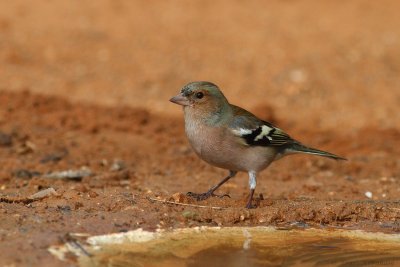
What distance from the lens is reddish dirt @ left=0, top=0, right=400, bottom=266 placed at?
23.5 ft

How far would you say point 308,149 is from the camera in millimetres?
8789

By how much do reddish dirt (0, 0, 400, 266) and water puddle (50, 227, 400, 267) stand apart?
0.20m

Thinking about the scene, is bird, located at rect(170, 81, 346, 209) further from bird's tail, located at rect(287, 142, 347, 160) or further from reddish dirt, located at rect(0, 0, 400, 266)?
reddish dirt, located at rect(0, 0, 400, 266)

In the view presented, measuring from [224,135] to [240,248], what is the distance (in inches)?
64.1

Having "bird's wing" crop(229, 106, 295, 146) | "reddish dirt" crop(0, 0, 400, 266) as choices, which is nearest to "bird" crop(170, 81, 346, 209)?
"bird's wing" crop(229, 106, 295, 146)

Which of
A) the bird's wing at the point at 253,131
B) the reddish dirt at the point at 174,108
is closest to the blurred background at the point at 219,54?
the reddish dirt at the point at 174,108

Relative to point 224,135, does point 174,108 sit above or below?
above

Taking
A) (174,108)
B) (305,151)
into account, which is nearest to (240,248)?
(305,151)

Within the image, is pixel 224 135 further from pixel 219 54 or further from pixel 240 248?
pixel 219 54

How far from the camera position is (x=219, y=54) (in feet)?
52.2

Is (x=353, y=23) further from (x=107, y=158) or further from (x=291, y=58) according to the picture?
(x=107, y=158)

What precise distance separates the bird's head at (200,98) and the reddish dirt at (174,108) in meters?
0.93

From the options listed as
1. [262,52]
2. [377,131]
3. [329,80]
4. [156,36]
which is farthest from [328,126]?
[156,36]

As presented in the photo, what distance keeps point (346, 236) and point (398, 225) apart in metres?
0.60
